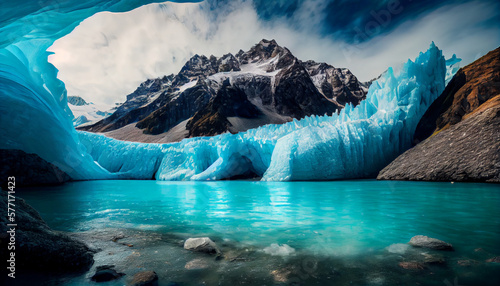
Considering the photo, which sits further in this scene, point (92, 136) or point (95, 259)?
point (92, 136)

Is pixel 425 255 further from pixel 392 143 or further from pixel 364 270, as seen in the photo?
pixel 392 143

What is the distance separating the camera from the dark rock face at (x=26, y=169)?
30.6 feet

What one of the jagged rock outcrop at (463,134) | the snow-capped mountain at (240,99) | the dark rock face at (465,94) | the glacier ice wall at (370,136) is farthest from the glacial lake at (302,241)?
the snow-capped mountain at (240,99)

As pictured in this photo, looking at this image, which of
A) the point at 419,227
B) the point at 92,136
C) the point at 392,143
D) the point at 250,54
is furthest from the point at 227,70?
the point at 419,227

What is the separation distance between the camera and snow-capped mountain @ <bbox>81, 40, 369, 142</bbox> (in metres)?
77.9

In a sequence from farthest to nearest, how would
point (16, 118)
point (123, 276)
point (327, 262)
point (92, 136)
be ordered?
point (92, 136), point (16, 118), point (327, 262), point (123, 276)

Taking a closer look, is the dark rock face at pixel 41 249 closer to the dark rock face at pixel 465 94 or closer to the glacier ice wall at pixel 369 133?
the glacier ice wall at pixel 369 133

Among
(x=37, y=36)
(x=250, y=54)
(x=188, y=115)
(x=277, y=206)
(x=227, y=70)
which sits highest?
(x=250, y=54)

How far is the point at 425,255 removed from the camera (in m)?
2.36

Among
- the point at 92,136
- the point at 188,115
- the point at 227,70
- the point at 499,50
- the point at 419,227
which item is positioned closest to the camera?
the point at 419,227

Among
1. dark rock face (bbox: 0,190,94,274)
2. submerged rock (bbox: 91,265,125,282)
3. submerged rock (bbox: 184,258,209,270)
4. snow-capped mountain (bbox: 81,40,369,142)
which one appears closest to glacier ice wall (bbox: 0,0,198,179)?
dark rock face (bbox: 0,190,94,274)

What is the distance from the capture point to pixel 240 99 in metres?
83.1

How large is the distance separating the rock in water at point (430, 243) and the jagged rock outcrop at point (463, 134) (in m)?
7.52

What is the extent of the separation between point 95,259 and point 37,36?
5.66 metres
